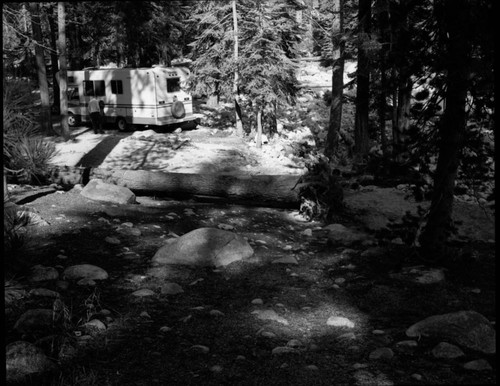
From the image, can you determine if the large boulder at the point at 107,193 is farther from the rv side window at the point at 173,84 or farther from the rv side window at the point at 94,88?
the rv side window at the point at 94,88

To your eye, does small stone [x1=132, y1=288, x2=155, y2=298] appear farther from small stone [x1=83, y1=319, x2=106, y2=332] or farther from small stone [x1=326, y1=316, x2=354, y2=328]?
small stone [x1=326, y1=316, x2=354, y2=328]

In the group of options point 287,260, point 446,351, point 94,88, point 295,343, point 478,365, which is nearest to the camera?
point 478,365

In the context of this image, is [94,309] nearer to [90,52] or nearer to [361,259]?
[361,259]

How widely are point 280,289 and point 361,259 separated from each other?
7.36 ft

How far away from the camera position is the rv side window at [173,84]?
88.6ft

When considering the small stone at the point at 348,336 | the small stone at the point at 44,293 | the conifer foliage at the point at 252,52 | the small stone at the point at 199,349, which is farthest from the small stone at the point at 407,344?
the conifer foliage at the point at 252,52

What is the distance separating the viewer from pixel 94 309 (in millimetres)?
5785

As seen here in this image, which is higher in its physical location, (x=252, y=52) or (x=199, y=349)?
(x=252, y=52)

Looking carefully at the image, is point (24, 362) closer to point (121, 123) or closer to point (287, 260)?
point (287, 260)

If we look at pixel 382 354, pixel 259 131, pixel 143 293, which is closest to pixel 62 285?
pixel 143 293

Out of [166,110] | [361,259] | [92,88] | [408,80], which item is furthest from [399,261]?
[92,88]

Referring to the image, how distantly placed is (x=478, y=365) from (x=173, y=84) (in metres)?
24.9

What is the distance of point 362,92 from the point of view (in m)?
17.3

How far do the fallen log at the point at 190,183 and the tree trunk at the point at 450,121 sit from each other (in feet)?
17.6
